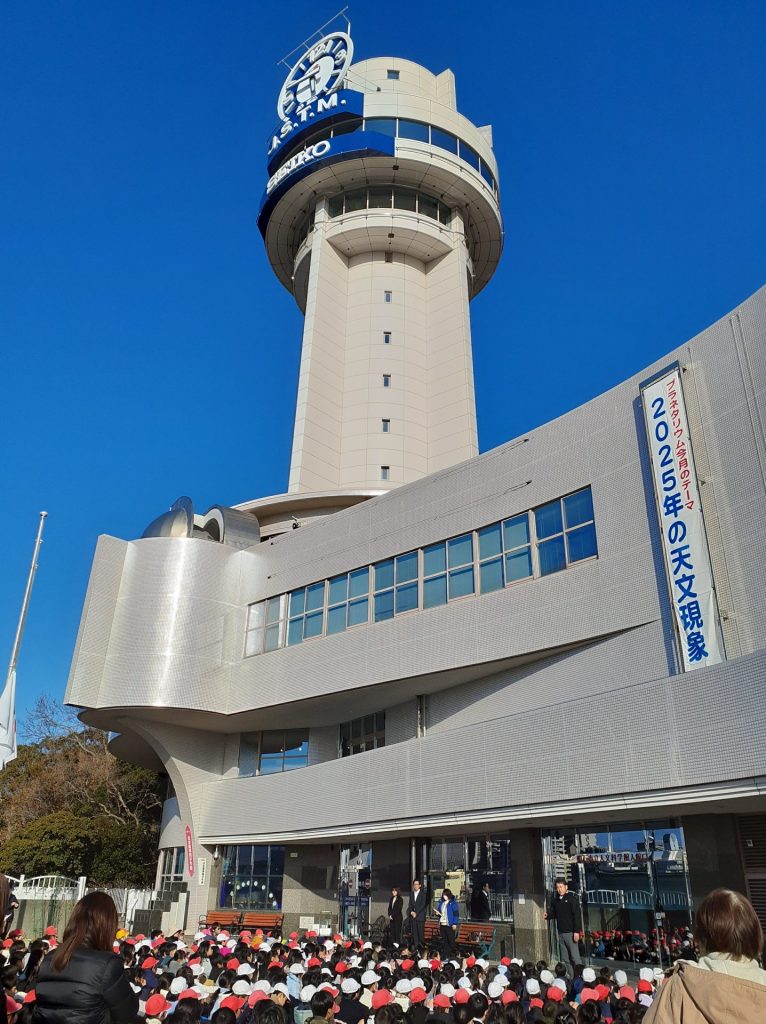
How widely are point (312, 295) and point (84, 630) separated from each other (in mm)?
21990

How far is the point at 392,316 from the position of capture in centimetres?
4316

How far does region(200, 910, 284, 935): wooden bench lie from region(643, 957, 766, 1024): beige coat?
85.6 feet

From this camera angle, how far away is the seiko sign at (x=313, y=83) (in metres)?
43.6

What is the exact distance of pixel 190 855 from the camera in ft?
91.9

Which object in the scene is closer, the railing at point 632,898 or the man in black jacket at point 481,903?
the railing at point 632,898

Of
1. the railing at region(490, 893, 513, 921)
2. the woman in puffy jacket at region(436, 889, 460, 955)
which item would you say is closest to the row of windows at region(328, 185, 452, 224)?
the woman in puffy jacket at region(436, 889, 460, 955)

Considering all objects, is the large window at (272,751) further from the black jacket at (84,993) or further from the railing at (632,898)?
the black jacket at (84,993)

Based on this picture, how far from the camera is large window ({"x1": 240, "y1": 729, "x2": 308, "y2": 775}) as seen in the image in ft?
94.9

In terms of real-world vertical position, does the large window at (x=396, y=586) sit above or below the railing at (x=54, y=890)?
above

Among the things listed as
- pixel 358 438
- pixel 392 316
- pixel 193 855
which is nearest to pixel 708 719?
pixel 193 855

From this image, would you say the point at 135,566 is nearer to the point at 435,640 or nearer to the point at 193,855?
the point at 193,855

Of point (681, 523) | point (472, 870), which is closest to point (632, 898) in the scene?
point (472, 870)

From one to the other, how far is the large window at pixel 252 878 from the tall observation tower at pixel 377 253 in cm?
1639

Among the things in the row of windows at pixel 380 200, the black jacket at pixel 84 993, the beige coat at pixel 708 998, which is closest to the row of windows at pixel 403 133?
the row of windows at pixel 380 200
